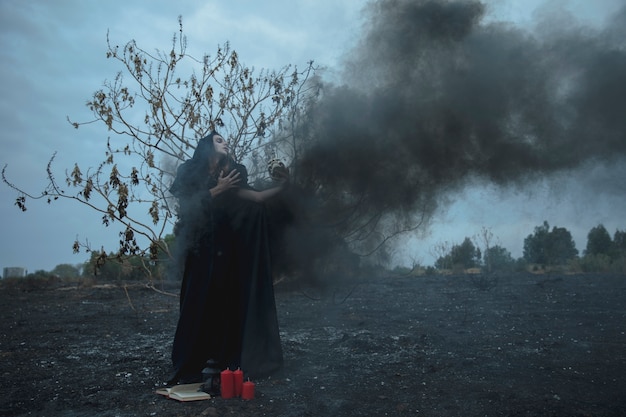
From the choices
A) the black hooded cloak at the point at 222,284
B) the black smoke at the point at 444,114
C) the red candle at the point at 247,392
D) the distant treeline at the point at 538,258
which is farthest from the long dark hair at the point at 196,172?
the distant treeline at the point at 538,258

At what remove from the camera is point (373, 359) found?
645cm

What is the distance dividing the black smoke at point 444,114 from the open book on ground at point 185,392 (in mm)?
2924

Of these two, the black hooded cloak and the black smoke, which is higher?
the black smoke

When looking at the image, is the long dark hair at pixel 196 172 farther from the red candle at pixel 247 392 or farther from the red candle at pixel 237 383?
the red candle at pixel 247 392

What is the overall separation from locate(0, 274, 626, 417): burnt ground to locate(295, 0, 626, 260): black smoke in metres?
1.70

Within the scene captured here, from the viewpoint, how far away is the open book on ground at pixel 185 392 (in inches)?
190

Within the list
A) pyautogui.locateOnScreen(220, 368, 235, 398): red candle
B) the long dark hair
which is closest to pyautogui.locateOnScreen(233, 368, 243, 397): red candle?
pyautogui.locateOnScreen(220, 368, 235, 398): red candle

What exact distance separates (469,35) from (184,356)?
5.22 m

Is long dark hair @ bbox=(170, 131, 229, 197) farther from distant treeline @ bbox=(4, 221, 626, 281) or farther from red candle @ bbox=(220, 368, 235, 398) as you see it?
distant treeline @ bbox=(4, 221, 626, 281)

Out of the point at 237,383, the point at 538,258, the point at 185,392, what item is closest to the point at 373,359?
the point at 237,383

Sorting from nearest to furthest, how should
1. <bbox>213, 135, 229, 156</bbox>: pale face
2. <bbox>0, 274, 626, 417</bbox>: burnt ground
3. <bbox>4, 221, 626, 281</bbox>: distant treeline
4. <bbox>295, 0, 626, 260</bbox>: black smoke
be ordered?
<bbox>0, 274, 626, 417</bbox>: burnt ground → <bbox>213, 135, 229, 156</bbox>: pale face → <bbox>295, 0, 626, 260</bbox>: black smoke → <bbox>4, 221, 626, 281</bbox>: distant treeline

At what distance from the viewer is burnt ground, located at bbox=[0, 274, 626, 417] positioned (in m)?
4.66

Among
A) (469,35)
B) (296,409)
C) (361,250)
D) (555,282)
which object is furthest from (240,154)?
(555,282)

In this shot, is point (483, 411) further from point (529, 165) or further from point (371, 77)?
point (371, 77)
